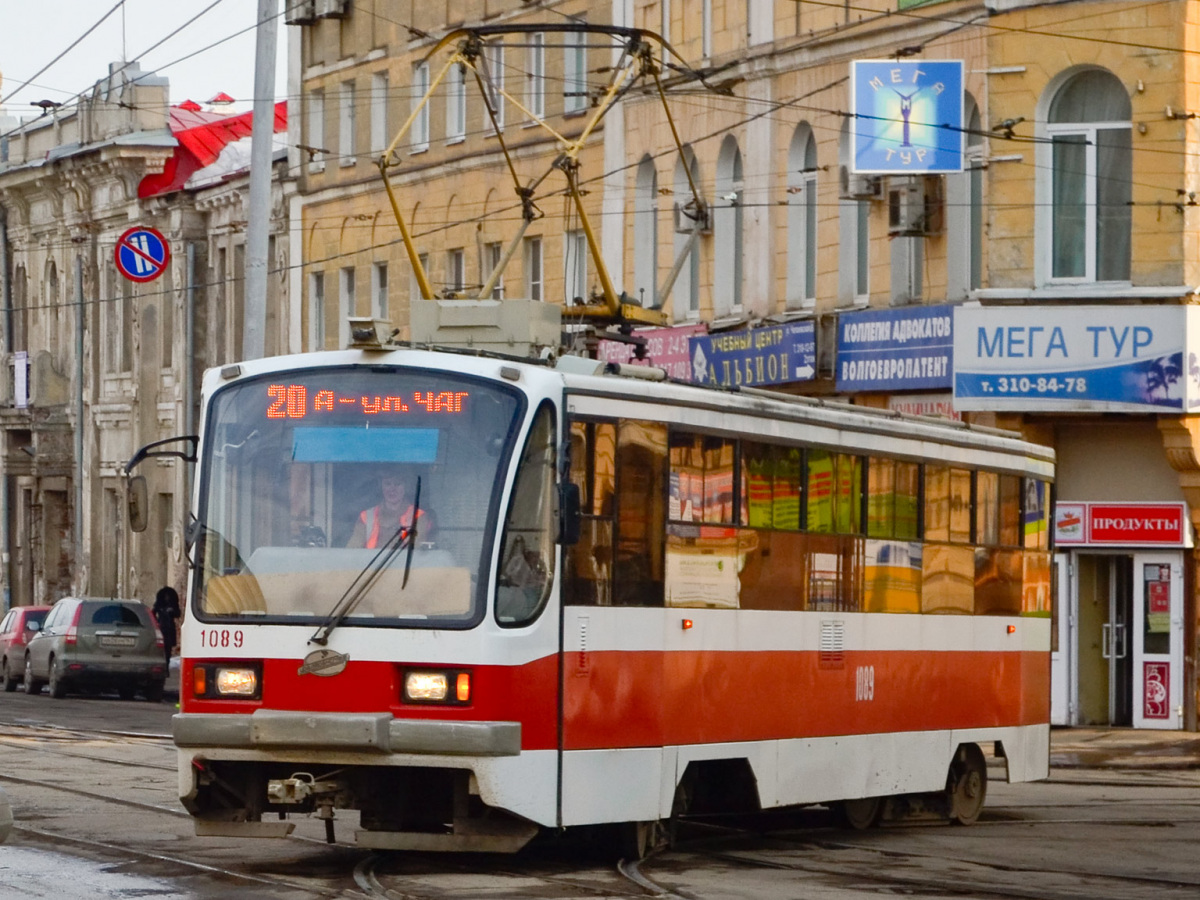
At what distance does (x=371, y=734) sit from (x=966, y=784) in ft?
21.6

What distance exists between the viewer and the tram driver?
13.7 m

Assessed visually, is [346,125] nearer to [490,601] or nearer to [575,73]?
[575,73]

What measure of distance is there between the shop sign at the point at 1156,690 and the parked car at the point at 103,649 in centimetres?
1516

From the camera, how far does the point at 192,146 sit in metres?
55.5

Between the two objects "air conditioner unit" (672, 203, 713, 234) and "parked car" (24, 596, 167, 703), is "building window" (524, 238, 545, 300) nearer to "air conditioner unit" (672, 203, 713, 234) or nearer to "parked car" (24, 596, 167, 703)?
"air conditioner unit" (672, 203, 713, 234)

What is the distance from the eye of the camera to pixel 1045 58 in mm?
30156

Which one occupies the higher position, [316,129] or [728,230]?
[316,129]

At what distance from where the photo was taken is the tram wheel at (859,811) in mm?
17625

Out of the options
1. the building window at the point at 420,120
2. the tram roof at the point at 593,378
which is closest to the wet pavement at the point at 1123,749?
the tram roof at the point at 593,378

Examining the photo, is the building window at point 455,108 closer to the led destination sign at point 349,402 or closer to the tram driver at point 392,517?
the led destination sign at point 349,402

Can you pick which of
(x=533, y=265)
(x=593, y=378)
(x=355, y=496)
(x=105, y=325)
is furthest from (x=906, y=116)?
(x=105, y=325)

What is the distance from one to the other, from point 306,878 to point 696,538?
2.94 m

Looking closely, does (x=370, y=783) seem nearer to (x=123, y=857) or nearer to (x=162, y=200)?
(x=123, y=857)

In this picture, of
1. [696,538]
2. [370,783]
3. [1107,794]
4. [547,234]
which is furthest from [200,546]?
[547,234]
